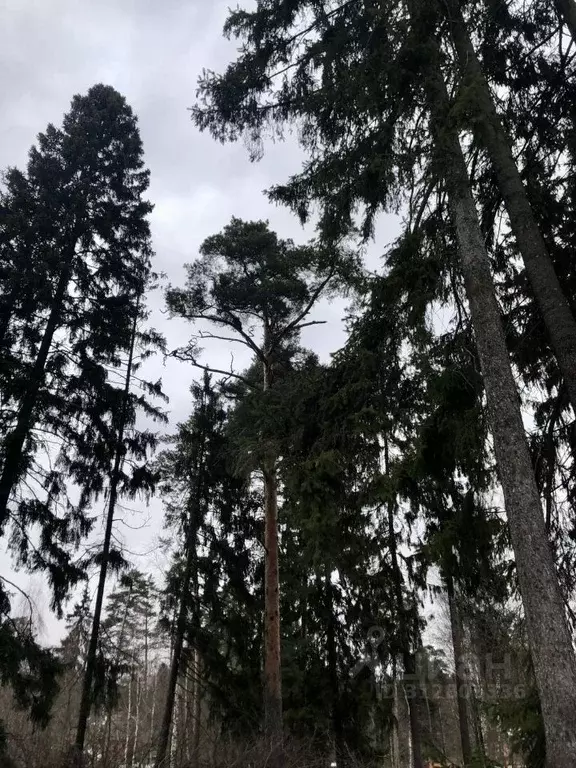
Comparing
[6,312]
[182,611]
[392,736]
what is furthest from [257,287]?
[392,736]

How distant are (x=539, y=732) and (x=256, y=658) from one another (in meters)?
10.4

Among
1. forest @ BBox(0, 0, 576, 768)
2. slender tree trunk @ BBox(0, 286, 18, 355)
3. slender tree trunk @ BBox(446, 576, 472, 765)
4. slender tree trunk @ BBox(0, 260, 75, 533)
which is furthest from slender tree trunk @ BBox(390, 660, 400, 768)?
slender tree trunk @ BBox(0, 286, 18, 355)

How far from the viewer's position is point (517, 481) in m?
4.85

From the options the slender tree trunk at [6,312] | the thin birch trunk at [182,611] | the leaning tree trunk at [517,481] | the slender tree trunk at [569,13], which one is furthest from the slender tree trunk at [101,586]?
the slender tree trunk at [569,13]

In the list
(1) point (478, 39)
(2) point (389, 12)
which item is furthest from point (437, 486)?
(1) point (478, 39)

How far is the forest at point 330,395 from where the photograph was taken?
18.7 feet

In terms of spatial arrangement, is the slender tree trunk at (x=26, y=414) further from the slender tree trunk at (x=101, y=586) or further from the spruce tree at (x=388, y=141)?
the spruce tree at (x=388, y=141)

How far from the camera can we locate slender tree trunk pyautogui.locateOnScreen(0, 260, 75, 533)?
853cm

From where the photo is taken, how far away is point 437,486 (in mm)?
6395

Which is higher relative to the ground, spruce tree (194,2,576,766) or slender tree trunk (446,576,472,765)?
spruce tree (194,2,576,766)

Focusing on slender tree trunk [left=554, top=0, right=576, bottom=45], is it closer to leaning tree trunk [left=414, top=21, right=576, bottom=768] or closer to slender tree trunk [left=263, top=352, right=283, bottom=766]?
leaning tree trunk [left=414, top=21, right=576, bottom=768]

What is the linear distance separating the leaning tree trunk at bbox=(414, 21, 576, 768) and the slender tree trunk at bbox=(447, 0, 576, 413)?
389mm

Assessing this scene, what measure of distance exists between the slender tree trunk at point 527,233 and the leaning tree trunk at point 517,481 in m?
0.39

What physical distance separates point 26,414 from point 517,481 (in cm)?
798
